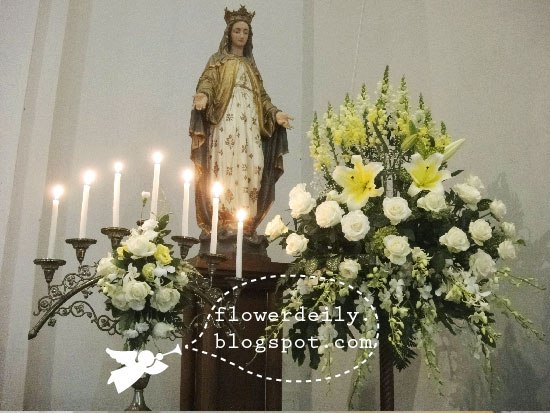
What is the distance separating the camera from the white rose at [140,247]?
5.32 feet

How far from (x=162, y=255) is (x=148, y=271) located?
59mm

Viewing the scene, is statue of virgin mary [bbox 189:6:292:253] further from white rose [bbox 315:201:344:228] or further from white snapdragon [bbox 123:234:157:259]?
white snapdragon [bbox 123:234:157:259]

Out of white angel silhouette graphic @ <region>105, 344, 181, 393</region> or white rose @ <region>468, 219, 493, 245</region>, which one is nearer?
white angel silhouette graphic @ <region>105, 344, 181, 393</region>

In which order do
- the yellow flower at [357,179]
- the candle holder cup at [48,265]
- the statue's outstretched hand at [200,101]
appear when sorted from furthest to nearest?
the statue's outstretched hand at [200,101] → the yellow flower at [357,179] → the candle holder cup at [48,265]

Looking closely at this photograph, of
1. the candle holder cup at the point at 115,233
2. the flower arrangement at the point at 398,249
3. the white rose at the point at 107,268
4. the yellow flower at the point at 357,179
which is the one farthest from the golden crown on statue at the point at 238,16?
the white rose at the point at 107,268

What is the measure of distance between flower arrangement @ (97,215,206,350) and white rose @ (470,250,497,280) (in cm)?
81

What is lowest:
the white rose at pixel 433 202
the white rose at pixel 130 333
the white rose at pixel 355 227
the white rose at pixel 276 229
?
the white rose at pixel 130 333

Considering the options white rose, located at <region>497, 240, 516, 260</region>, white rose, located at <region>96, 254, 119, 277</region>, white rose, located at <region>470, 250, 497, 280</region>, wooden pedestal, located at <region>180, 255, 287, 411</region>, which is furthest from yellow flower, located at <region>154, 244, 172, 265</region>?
white rose, located at <region>497, 240, 516, 260</region>

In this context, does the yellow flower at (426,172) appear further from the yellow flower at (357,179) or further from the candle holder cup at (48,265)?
the candle holder cup at (48,265)

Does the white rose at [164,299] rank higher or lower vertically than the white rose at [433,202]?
lower

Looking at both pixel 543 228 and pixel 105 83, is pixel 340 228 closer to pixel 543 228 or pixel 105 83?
pixel 543 228

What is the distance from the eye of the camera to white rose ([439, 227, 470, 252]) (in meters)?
1.83

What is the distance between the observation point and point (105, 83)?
320 cm

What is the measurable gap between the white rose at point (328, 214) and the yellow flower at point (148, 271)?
1.67 feet
